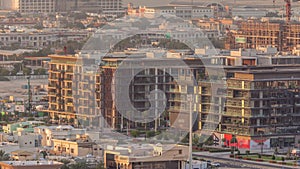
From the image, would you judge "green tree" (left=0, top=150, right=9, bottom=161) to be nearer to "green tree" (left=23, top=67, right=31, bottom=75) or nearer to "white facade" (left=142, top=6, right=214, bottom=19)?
"green tree" (left=23, top=67, right=31, bottom=75)

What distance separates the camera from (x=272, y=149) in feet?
71.1

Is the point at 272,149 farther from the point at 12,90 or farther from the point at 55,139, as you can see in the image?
the point at 12,90

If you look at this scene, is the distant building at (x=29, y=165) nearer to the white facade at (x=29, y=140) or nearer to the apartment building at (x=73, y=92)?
the white facade at (x=29, y=140)

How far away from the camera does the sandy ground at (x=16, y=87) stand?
29984mm

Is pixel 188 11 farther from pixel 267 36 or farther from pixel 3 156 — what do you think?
pixel 3 156

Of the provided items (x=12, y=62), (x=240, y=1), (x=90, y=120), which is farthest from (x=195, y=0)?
(x=90, y=120)

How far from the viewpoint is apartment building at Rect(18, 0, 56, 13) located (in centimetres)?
6412

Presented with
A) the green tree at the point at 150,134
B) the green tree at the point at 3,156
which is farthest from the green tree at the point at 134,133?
the green tree at the point at 3,156

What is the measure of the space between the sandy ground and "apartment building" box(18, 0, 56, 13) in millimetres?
30047

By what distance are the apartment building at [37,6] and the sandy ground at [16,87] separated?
1183 inches

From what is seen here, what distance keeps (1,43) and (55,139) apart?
86.5ft

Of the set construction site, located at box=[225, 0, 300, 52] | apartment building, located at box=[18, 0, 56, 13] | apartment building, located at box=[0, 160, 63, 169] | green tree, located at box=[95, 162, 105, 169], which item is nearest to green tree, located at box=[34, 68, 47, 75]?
construction site, located at box=[225, 0, 300, 52]

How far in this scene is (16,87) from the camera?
32.1 m

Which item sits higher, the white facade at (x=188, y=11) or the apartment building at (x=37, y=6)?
the white facade at (x=188, y=11)
